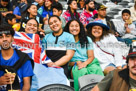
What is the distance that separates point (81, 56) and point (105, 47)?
46 centimetres

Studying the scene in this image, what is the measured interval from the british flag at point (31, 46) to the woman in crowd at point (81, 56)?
0.49 meters

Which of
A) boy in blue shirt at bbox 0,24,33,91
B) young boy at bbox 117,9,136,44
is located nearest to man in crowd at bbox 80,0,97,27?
young boy at bbox 117,9,136,44

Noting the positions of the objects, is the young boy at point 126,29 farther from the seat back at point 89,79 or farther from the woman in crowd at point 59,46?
the seat back at point 89,79

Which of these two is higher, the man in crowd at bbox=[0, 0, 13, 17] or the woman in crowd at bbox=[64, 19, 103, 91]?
the man in crowd at bbox=[0, 0, 13, 17]

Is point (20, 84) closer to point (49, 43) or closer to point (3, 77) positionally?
point (3, 77)

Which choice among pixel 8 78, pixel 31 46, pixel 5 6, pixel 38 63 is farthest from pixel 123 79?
pixel 5 6

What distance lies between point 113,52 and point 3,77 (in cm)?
212

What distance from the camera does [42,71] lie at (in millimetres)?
3342

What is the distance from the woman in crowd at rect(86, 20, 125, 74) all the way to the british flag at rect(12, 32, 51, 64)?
3.31ft

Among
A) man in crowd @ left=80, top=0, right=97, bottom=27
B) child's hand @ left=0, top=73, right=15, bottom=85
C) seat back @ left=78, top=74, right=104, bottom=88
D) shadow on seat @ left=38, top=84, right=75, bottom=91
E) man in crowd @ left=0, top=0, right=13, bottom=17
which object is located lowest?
seat back @ left=78, top=74, right=104, bottom=88

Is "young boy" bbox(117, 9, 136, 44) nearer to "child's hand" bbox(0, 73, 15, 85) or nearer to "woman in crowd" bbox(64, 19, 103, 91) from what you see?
"woman in crowd" bbox(64, 19, 103, 91)

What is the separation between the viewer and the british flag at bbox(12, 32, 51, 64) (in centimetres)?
355

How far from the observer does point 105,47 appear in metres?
4.19

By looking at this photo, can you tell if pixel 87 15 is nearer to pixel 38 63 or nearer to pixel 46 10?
pixel 46 10
